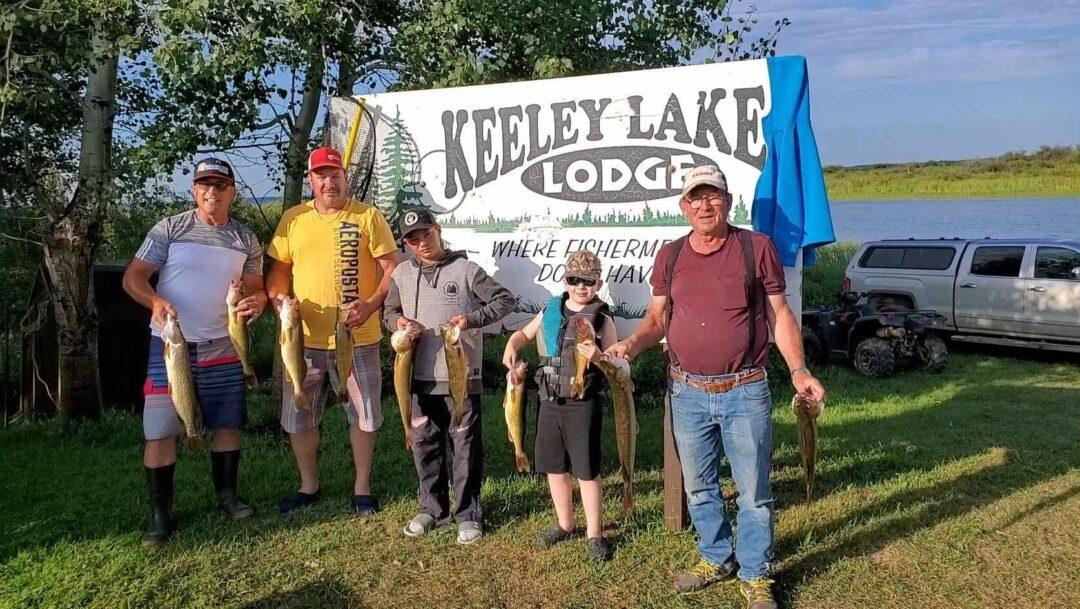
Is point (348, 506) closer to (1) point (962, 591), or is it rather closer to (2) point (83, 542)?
(2) point (83, 542)

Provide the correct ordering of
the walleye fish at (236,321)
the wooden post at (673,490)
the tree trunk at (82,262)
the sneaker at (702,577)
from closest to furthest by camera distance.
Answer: the sneaker at (702,577)
the walleye fish at (236,321)
the wooden post at (673,490)
the tree trunk at (82,262)

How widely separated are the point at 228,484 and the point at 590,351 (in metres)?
2.88

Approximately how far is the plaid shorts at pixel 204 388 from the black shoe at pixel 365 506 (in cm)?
99

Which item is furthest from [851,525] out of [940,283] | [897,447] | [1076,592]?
[940,283]

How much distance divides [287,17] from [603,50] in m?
2.82

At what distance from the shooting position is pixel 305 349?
503 cm

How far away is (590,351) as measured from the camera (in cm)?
414

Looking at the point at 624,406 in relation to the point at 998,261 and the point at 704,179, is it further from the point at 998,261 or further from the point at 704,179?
the point at 998,261

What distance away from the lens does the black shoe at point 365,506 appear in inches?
215

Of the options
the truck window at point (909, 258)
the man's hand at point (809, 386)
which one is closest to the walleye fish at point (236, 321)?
the man's hand at point (809, 386)

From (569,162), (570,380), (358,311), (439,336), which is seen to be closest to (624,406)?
(570,380)

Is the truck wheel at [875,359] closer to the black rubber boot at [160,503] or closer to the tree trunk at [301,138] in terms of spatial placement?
the tree trunk at [301,138]

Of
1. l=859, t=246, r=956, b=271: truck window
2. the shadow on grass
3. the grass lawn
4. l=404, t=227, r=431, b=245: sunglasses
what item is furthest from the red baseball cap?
l=859, t=246, r=956, b=271: truck window

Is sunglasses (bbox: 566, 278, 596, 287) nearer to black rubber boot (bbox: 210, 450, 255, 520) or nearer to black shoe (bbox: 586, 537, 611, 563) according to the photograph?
black shoe (bbox: 586, 537, 611, 563)
